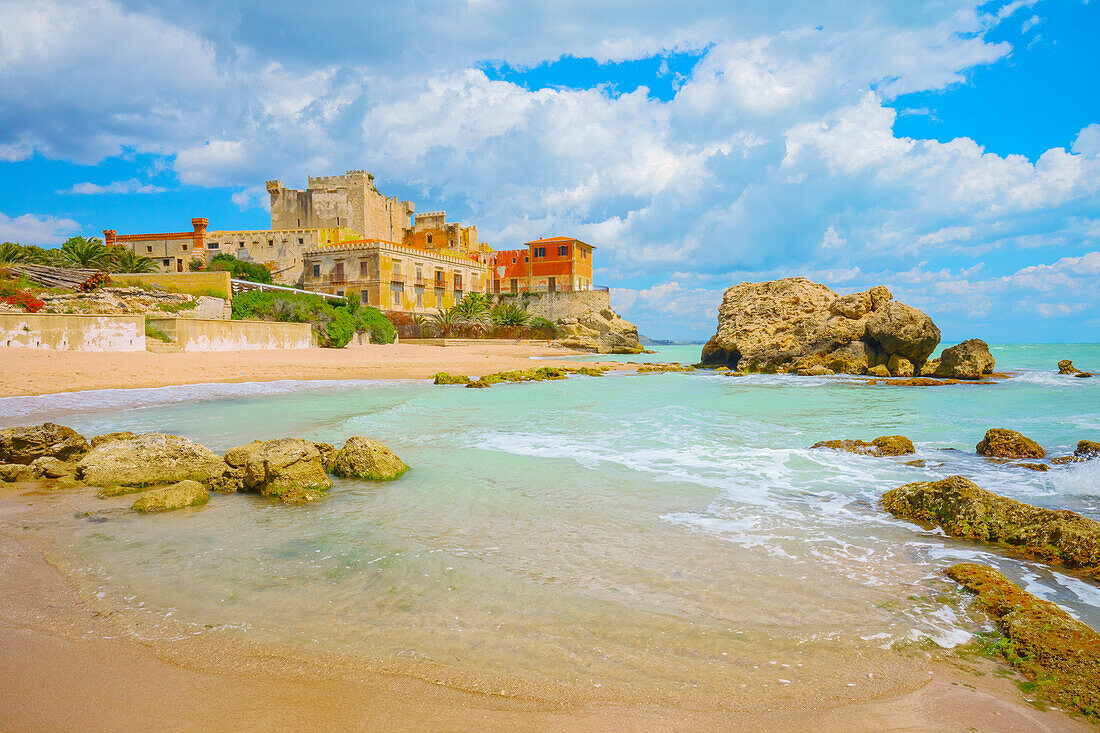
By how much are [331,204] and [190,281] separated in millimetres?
33206

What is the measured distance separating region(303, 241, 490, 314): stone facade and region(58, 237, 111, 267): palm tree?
14.9 m

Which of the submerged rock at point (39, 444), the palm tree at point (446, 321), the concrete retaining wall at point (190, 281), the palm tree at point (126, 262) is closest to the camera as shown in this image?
the submerged rock at point (39, 444)

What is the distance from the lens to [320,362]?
77.2ft

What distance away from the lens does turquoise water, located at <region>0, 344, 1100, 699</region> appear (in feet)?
9.83

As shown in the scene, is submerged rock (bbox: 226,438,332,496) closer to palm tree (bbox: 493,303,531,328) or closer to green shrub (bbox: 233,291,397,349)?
green shrub (bbox: 233,291,397,349)

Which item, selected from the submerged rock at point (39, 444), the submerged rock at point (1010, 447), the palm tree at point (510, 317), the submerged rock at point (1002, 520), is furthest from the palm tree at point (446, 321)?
the submerged rock at point (1002, 520)

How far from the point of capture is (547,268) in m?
59.4

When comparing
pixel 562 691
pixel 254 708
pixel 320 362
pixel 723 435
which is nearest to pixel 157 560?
pixel 254 708

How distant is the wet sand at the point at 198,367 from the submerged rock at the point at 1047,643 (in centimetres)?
1775

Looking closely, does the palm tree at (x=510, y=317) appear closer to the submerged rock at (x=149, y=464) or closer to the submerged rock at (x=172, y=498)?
the submerged rock at (x=149, y=464)

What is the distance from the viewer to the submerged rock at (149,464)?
6.38 meters

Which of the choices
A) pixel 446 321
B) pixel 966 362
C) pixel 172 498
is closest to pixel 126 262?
pixel 446 321

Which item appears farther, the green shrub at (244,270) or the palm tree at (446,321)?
the palm tree at (446,321)

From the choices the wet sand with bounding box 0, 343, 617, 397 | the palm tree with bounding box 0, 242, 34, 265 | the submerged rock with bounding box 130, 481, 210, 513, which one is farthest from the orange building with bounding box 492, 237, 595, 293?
the submerged rock with bounding box 130, 481, 210, 513
